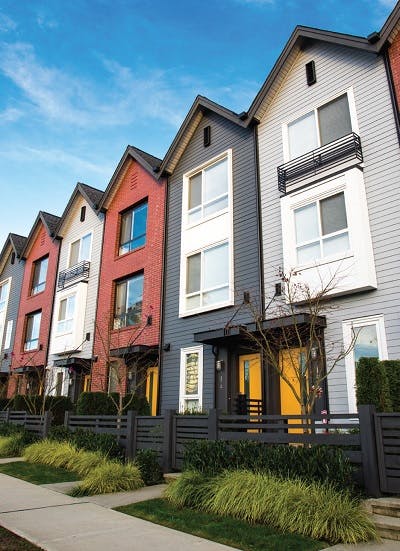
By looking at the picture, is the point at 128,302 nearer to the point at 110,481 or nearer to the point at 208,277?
the point at 208,277

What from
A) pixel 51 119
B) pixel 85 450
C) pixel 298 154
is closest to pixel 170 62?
pixel 51 119

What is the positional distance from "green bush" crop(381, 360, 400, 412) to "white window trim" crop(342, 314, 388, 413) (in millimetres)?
1852

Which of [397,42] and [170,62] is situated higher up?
[170,62]

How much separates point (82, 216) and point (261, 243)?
1156cm

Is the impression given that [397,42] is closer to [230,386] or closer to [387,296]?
[387,296]

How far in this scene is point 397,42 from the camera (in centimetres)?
1109

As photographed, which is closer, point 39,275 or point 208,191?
point 208,191

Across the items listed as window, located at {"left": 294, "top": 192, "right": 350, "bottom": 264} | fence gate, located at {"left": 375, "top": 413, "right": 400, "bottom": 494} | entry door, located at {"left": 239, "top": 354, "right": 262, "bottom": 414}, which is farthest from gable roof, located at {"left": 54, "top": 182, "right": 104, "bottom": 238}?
fence gate, located at {"left": 375, "top": 413, "right": 400, "bottom": 494}

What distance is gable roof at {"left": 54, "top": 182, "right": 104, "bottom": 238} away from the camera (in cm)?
2046

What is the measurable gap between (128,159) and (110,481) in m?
13.8

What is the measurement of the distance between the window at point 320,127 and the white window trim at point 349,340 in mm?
4857

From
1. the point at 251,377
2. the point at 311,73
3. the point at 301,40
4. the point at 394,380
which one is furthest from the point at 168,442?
the point at 301,40

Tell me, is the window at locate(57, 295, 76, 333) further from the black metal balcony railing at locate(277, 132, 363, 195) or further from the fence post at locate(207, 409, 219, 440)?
the fence post at locate(207, 409, 219, 440)

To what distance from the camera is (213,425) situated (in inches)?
329
